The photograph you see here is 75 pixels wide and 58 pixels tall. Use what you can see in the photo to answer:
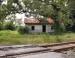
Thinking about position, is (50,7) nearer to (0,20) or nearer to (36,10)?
(36,10)

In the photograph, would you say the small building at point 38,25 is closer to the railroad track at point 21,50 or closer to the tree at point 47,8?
the tree at point 47,8

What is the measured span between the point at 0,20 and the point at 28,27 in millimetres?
16348

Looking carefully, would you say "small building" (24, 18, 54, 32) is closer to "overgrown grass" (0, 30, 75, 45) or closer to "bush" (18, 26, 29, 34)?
"bush" (18, 26, 29, 34)

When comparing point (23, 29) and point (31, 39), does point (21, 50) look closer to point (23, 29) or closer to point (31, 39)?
point (31, 39)

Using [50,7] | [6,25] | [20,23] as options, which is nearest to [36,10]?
[50,7]

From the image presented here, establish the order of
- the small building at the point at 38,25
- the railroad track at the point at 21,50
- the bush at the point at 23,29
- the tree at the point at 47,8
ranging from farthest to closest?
the small building at the point at 38,25
the bush at the point at 23,29
the tree at the point at 47,8
the railroad track at the point at 21,50

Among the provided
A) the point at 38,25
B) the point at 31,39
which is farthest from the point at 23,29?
the point at 31,39

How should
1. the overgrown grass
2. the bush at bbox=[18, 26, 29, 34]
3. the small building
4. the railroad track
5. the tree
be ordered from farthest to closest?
the small building → the bush at bbox=[18, 26, 29, 34] → the tree → the overgrown grass → the railroad track

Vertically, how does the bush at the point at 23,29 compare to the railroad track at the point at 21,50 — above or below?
below

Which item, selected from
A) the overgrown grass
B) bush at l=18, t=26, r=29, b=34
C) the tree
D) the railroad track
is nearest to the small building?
bush at l=18, t=26, r=29, b=34

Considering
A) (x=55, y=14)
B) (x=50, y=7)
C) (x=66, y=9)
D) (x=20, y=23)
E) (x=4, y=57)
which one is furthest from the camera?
(x=20, y=23)

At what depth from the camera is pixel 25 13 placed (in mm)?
48344

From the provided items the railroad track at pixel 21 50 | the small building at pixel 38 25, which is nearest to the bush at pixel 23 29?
the small building at pixel 38 25

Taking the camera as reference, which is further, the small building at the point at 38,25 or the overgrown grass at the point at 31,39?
the small building at the point at 38,25
